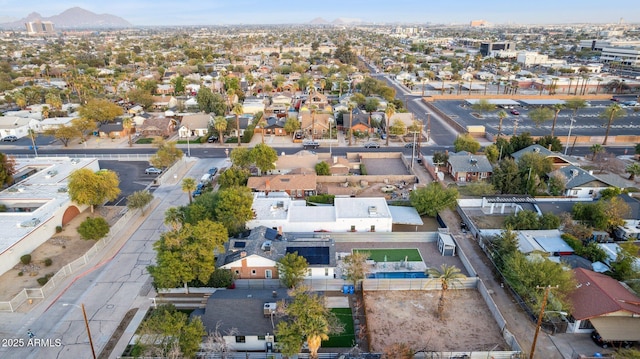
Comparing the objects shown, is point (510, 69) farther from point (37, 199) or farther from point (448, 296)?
point (37, 199)

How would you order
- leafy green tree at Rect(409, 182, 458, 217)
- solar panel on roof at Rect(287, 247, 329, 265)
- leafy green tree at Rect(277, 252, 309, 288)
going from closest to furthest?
leafy green tree at Rect(277, 252, 309, 288)
solar panel on roof at Rect(287, 247, 329, 265)
leafy green tree at Rect(409, 182, 458, 217)

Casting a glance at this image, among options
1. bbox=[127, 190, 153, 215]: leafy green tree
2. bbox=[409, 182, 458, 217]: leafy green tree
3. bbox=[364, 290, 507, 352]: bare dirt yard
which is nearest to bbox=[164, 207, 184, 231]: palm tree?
bbox=[127, 190, 153, 215]: leafy green tree

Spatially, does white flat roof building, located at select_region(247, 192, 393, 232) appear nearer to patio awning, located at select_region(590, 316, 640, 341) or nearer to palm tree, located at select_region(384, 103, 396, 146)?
patio awning, located at select_region(590, 316, 640, 341)

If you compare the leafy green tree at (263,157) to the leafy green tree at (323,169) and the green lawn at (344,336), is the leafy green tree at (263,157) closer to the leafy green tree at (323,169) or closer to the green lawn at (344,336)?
the leafy green tree at (323,169)

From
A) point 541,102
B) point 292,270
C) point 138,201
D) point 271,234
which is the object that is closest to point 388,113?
point 271,234

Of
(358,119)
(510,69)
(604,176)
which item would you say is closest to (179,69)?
(358,119)

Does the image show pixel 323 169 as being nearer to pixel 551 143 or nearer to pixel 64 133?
pixel 551 143
